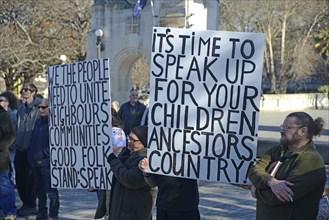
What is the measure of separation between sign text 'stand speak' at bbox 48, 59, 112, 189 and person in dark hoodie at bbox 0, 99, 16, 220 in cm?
114

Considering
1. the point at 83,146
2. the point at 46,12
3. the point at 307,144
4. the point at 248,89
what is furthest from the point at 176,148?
the point at 46,12

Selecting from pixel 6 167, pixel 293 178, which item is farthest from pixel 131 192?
pixel 6 167

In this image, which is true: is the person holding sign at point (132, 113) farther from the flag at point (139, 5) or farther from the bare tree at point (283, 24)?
the bare tree at point (283, 24)

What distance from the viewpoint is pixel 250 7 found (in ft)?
167

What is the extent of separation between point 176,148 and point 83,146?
1776mm

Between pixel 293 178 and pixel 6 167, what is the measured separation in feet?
16.8

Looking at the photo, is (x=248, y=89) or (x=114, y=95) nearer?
(x=248, y=89)

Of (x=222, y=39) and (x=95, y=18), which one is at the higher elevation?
(x=95, y=18)

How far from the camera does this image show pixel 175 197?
527 centimetres

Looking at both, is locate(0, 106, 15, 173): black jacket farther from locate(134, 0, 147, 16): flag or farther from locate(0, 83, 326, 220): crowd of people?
locate(134, 0, 147, 16): flag

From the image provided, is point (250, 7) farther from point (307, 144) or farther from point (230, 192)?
point (307, 144)

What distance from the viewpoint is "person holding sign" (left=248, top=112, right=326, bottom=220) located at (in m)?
4.25

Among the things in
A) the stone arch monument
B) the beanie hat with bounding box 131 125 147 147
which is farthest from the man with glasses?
the stone arch monument

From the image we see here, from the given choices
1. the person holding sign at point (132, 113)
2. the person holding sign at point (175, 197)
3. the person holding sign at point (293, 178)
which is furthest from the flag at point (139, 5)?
the person holding sign at point (293, 178)
